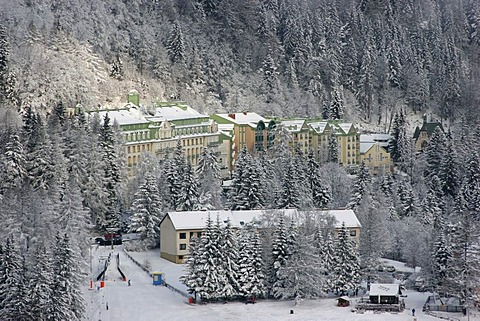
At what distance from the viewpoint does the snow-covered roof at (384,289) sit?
94.9 metres

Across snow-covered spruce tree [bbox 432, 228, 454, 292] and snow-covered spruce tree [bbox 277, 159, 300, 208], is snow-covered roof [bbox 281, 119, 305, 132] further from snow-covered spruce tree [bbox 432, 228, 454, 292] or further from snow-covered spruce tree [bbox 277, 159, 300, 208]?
snow-covered spruce tree [bbox 432, 228, 454, 292]

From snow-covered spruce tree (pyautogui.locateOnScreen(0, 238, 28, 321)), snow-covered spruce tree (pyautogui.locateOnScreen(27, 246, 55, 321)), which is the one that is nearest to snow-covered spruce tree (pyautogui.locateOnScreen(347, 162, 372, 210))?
snow-covered spruce tree (pyautogui.locateOnScreen(27, 246, 55, 321))

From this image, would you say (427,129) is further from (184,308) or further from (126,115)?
(184,308)

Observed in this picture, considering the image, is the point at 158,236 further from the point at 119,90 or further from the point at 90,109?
the point at 119,90

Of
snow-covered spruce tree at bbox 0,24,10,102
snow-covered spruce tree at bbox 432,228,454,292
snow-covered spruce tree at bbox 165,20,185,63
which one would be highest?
snow-covered spruce tree at bbox 165,20,185,63

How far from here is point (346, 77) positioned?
7800 inches

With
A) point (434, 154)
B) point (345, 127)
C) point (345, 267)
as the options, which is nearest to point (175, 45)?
point (345, 127)

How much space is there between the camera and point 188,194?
120375mm

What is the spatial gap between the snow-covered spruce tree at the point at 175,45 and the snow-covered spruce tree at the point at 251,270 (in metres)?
82.7

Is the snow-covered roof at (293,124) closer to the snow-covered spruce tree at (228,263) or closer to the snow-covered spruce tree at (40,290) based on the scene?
the snow-covered spruce tree at (228,263)

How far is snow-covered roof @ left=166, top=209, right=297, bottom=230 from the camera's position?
110m

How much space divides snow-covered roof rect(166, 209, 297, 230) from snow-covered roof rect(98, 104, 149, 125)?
3053cm

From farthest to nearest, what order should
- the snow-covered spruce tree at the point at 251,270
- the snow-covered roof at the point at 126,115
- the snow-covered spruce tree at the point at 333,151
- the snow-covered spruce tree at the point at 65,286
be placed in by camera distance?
the snow-covered spruce tree at the point at 333,151 < the snow-covered roof at the point at 126,115 < the snow-covered spruce tree at the point at 251,270 < the snow-covered spruce tree at the point at 65,286

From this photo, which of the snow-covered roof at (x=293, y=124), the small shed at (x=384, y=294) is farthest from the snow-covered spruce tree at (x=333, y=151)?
the small shed at (x=384, y=294)
